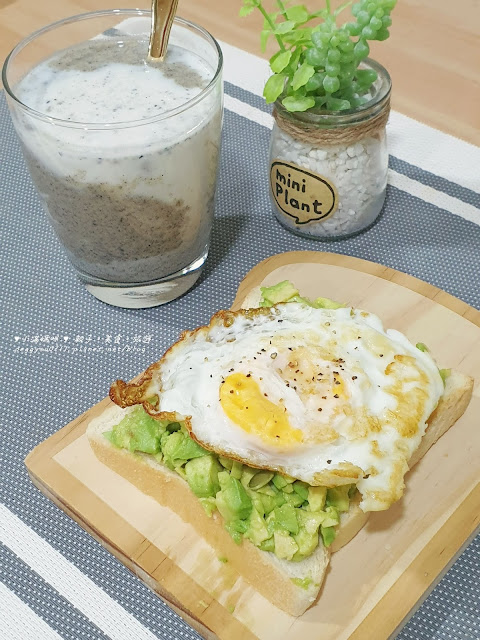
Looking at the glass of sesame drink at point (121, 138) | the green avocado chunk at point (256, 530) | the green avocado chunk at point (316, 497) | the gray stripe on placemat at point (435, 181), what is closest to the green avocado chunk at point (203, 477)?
the green avocado chunk at point (256, 530)

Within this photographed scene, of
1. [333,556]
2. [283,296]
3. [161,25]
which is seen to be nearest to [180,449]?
[333,556]

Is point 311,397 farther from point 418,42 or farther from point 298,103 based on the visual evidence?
point 418,42

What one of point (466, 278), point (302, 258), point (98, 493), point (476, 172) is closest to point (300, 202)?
point (302, 258)

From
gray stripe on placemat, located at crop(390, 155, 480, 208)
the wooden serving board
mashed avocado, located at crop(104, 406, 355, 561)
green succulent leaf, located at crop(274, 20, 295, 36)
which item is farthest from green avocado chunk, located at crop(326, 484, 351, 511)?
gray stripe on placemat, located at crop(390, 155, 480, 208)

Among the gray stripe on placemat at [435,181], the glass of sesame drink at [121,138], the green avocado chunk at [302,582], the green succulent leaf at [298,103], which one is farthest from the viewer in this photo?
the gray stripe on placemat at [435,181]

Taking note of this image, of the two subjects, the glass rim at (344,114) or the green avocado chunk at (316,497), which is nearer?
the green avocado chunk at (316,497)

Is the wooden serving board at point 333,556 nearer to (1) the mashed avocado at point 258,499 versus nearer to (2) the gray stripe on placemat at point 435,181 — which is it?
(1) the mashed avocado at point 258,499

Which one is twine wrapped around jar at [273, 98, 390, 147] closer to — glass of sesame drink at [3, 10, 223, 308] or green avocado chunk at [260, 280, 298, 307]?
glass of sesame drink at [3, 10, 223, 308]
